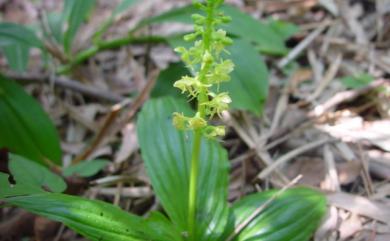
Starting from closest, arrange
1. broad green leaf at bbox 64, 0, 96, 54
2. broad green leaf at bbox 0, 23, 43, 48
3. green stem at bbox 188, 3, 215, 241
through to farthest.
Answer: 1. green stem at bbox 188, 3, 215, 241
2. broad green leaf at bbox 0, 23, 43, 48
3. broad green leaf at bbox 64, 0, 96, 54

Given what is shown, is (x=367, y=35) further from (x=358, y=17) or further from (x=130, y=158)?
(x=130, y=158)

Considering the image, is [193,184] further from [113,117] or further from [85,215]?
[113,117]

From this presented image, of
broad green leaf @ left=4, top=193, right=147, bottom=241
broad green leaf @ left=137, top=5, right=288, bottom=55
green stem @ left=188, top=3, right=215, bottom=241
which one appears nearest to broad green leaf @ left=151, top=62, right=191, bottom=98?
broad green leaf @ left=137, top=5, right=288, bottom=55

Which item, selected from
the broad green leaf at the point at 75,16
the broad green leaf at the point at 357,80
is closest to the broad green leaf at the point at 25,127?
the broad green leaf at the point at 75,16

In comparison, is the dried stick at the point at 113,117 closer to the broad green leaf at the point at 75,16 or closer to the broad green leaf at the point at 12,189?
the broad green leaf at the point at 75,16

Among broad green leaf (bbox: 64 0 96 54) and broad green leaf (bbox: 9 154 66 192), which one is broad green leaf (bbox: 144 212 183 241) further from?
broad green leaf (bbox: 64 0 96 54)

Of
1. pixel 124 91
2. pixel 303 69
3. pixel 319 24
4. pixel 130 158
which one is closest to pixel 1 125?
pixel 130 158
